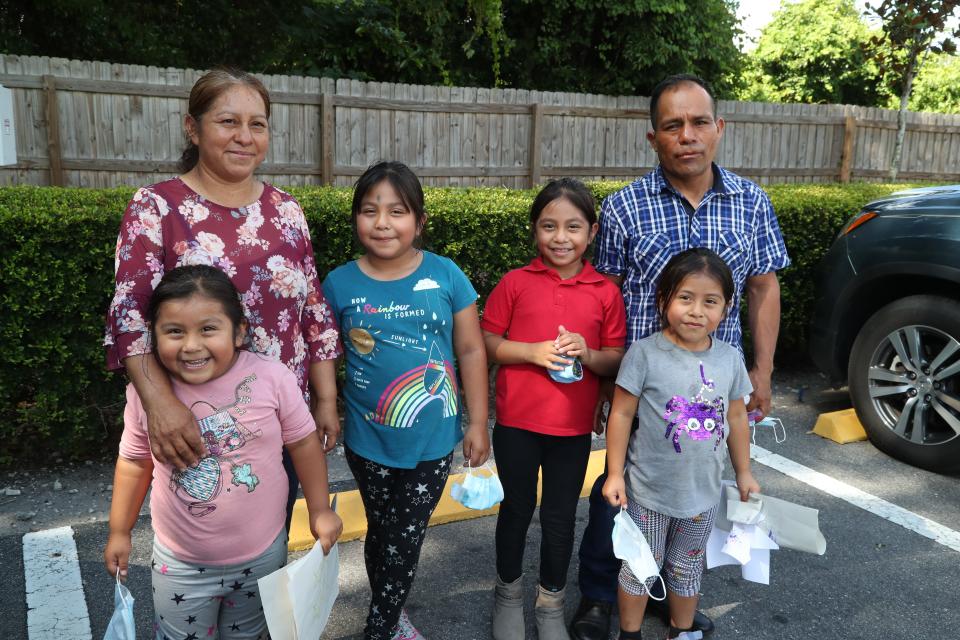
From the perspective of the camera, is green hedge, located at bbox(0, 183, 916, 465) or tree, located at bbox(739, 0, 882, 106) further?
tree, located at bbox(739, 0, 882, 106)

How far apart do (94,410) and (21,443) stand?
502 mm

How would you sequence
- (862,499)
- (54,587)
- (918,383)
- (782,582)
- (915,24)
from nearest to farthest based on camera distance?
(54,587), (782,582), (862,499), (918,383), (915,24)

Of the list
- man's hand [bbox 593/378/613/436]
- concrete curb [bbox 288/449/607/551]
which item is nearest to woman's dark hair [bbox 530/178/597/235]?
man's hand [bbox 593/378/613/436]

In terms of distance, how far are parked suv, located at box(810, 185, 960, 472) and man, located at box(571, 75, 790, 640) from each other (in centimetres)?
201

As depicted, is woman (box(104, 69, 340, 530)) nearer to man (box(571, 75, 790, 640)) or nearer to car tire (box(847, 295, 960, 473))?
man (box(571, 75, 790, 640))

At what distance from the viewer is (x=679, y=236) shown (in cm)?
266

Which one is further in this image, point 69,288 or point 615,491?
point 69,288

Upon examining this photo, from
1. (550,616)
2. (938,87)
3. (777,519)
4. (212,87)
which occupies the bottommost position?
(550,616)

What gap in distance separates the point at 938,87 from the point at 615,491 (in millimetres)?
29713

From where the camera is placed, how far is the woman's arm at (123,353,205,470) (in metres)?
1.91

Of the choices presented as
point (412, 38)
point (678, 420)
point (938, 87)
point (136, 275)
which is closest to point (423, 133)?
point (412, 38)

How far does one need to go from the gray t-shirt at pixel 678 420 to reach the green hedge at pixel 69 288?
236 centimetres

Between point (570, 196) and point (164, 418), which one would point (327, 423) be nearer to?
point (164, 418)

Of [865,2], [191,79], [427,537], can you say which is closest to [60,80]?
[191,79]
